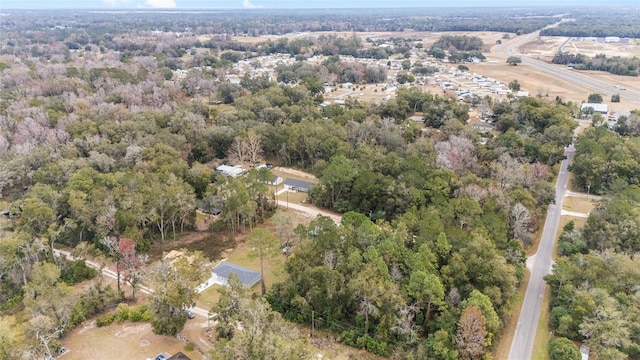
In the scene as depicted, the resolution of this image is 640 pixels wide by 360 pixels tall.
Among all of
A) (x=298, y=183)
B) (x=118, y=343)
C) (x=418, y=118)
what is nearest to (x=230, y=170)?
(x=298, y=183)

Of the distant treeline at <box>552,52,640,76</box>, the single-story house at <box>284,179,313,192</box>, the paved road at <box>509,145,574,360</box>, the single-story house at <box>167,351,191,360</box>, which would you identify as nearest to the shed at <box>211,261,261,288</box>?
the single-story house at <box>167,351,191,360</box>

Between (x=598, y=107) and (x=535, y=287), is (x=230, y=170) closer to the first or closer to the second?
(x=535, y=287)

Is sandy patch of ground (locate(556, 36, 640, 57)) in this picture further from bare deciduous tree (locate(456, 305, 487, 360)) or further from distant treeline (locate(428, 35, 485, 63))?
bare deciduous tree (locate(456, 305, 487, 360))

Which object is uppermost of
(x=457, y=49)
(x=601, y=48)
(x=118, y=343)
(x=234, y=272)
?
(x=601, y=48)

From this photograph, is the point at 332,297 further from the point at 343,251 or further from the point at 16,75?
the point at 16,75

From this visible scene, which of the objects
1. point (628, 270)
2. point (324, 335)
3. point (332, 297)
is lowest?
point (324, 335)

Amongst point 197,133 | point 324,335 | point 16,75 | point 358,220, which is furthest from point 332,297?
point 16,75

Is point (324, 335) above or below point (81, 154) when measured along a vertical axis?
below
